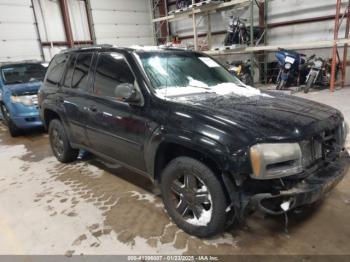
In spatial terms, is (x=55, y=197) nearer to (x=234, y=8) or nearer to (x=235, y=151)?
(x=235, y=151)

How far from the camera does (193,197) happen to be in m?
2.16

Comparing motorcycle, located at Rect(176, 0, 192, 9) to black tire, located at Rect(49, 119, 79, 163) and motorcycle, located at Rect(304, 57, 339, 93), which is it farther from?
black tire, located at Rect(49, 119, 79, 163)

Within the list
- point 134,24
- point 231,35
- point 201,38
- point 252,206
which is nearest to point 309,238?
point 252,206

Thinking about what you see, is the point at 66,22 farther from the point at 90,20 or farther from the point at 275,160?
the point at 275,160

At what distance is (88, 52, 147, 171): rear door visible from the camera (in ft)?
8.21

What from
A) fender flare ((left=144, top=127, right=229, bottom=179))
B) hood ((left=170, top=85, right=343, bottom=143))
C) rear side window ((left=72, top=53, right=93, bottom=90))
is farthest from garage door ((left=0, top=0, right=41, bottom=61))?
hood ((left=170, top=85, right=343, bottom=143))

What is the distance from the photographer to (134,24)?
1362cm

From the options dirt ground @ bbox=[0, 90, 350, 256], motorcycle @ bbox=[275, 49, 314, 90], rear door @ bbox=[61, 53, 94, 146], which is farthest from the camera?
motorcycle @ bbox=[275, 49, 314, 90]

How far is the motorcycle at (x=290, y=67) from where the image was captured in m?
8.00

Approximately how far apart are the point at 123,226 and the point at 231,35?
847 cm

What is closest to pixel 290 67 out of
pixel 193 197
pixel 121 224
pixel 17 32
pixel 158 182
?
pixel 158 182

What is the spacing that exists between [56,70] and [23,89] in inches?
91.8

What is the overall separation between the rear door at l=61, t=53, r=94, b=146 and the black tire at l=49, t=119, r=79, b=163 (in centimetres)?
28

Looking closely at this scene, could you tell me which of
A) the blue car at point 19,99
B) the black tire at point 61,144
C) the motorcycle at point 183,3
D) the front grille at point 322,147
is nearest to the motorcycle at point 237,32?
the motorcycle at point 183,3
